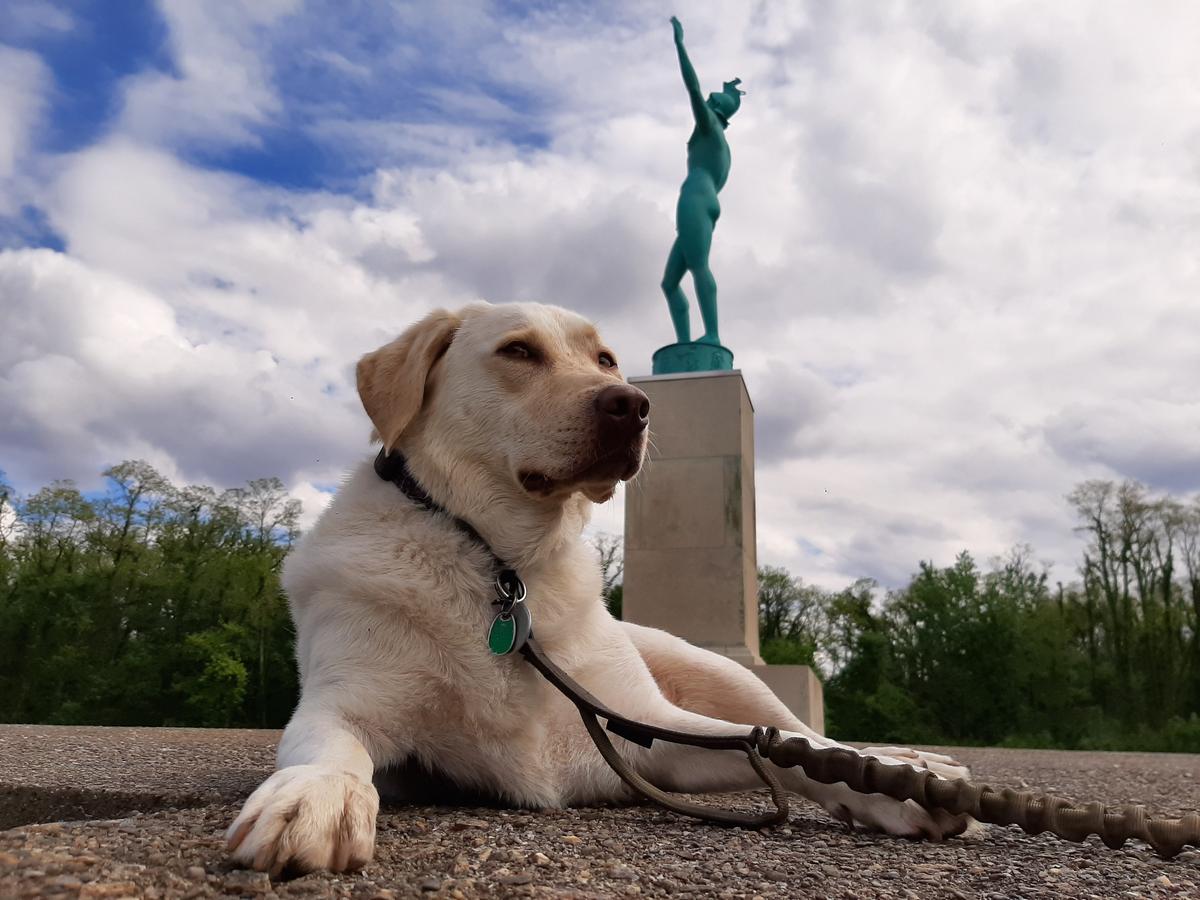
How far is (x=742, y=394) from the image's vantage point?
11.3 meters

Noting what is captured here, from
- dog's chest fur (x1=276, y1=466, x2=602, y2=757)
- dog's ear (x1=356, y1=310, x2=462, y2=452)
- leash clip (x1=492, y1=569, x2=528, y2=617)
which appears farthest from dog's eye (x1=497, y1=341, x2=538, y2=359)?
leash clip (x1=492, y1=569, x2=528, y2=617)

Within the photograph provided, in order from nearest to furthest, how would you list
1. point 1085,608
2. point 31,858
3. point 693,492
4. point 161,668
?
point 31,858
point 693,492
point 161,668
point 1085,608

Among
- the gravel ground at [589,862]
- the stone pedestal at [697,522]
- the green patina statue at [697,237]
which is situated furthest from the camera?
the green patina statue at [697,237]

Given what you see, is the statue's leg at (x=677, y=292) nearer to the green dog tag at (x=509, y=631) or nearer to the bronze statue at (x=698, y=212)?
the bronze statue at (x=698, y=212)

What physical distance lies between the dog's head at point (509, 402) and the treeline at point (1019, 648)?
21.6 m

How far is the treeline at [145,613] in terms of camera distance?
795 inches

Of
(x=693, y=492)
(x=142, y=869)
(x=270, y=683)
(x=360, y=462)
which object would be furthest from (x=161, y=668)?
(x=142, y=869)

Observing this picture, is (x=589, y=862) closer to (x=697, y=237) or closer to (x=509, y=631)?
(x=509, y=631)

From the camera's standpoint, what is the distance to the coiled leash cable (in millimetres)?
2312

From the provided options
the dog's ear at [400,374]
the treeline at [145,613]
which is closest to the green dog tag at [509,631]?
the dog's ear at [400,374]

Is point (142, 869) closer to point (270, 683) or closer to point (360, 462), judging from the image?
point (360, 462)

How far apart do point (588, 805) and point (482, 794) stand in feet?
1.16

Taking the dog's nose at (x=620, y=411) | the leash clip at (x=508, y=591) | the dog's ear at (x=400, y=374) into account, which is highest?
the dog's ear at (x=400, y=374)

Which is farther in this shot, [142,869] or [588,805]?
[588,805]
